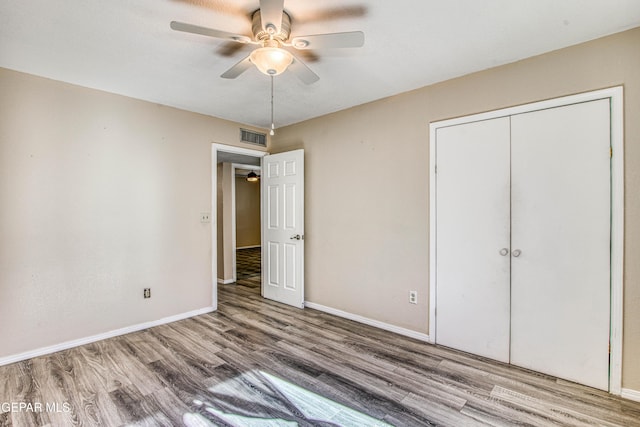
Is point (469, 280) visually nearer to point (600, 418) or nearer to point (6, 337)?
point (600, 418)

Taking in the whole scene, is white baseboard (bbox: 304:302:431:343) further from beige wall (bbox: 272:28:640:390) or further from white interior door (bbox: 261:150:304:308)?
white interior door (bbox: 261:150:304:308)

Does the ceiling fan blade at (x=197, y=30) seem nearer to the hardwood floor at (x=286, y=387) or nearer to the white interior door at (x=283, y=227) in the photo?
the white interior door at (x=283, y=227)

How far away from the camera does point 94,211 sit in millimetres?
2949

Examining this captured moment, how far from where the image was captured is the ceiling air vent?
4137 mm

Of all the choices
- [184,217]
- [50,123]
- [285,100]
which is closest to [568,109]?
[285,100]

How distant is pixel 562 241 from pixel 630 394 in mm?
1077

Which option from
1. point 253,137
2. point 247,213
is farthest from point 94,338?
point 247,213

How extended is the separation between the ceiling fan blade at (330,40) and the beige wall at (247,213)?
832cm

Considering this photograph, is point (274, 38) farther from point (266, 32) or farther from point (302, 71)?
point (302, 71)

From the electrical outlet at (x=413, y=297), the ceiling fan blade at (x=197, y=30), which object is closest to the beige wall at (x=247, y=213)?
the electrical outlet at (x=413, y=297)

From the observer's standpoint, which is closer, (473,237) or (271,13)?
(271,13)

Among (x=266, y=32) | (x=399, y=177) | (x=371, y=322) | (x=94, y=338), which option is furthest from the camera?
(x=371, y=322)

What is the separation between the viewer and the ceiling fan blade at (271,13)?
1.51 metres

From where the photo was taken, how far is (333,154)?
370 cm
